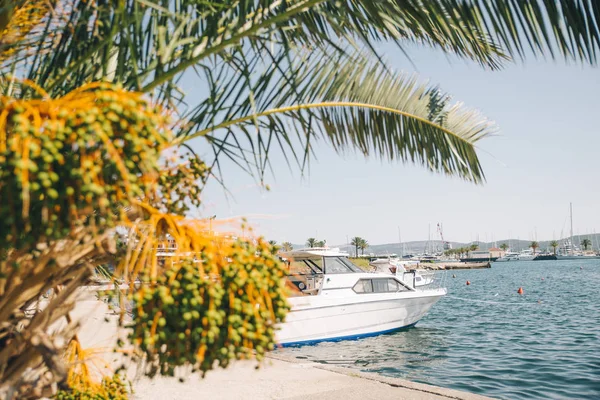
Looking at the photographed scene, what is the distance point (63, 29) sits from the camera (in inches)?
130

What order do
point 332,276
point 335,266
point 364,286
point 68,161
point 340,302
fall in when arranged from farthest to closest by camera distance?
point 364,286, point 335,266, point 332,276, point 340,302, point 68,161

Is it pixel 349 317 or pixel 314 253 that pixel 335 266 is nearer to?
pixel 314 253

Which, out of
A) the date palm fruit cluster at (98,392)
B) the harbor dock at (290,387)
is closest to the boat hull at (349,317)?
the harbor dock at (290,387)

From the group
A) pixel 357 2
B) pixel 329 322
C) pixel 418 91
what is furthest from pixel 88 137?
pixel 329 322

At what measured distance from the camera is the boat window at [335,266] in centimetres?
1742

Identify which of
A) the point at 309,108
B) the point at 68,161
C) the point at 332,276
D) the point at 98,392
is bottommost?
the point at 98,392

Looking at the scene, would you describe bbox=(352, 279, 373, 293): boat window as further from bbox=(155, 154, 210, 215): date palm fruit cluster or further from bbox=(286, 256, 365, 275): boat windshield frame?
bbox=(155, 154, 210, 215): date palm fruit cluster

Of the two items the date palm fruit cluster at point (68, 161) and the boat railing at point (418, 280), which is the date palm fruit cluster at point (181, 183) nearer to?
the date palm fruit cluster at point (68, 161)

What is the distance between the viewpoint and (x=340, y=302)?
17.0 m

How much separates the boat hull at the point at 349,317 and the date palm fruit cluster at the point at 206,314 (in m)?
12.4

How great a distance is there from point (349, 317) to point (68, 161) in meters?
15.9

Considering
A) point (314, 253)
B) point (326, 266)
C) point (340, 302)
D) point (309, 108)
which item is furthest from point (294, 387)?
point (314, 253)

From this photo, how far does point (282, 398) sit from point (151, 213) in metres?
5.29

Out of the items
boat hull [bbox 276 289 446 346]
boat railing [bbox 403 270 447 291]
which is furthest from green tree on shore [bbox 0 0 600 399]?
boat railing [bbox 403 270 447 291]
